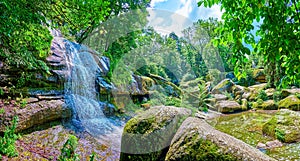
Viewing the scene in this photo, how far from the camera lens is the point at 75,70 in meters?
8.52

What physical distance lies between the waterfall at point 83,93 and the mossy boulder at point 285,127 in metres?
5.47

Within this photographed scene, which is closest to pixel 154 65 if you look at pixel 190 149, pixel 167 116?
pixel 167 116

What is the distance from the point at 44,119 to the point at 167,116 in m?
3.65

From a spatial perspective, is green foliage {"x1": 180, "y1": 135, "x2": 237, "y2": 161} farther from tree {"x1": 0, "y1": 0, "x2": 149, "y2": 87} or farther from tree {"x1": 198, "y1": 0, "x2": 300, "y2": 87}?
tree {"x1": 0, "y1": 0, "x2": 149, "y2": 87}

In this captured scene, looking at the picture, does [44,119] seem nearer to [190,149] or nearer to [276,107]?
[190,149]

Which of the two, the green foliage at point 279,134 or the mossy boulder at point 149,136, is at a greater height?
the mossy boulder at point 149,136

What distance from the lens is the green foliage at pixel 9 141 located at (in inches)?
147

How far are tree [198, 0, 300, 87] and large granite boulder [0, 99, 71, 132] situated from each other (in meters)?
4.91

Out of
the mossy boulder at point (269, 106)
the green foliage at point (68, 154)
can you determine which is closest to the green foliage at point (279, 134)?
the green foliage at point (68, 154)

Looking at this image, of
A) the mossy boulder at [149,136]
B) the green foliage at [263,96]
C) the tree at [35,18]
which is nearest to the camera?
the tree at [35,18]

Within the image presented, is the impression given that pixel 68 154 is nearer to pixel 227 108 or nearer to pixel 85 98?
pixel 85 98

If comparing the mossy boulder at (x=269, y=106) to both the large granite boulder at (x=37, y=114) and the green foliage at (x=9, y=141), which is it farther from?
the green foliage at (x=9, y=141)

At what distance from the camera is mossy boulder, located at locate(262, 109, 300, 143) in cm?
600

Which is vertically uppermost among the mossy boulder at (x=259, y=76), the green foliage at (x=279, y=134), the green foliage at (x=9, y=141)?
the mossy boulder at (x=259, y=76)
